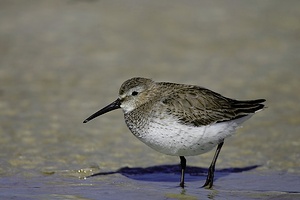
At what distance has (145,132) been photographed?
27.2 ft

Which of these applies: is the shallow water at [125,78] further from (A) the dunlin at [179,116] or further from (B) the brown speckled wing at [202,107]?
(B) the brown speckled wing at [202,107]

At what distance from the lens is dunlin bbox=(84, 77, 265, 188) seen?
8.25 metres

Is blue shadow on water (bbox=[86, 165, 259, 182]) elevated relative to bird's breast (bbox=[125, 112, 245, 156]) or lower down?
lower down

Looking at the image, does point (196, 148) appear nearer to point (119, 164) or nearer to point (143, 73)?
point (119, 164)

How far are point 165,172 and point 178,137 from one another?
1.45 m

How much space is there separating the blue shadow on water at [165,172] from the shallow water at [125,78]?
3 centimetres

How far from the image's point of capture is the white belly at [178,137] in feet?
26.9

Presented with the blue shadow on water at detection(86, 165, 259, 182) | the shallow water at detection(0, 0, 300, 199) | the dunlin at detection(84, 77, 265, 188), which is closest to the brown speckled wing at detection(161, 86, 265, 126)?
the dunlin at detection(84, 77, 265, 188)

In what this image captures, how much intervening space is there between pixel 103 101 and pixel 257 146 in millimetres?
3073

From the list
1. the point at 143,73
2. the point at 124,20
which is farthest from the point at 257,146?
the point at 124,20

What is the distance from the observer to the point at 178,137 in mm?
8219

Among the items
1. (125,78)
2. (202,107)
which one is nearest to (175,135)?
(202,107)

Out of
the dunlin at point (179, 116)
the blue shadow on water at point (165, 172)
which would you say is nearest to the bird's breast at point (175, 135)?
the dunlin at point (179, 116)

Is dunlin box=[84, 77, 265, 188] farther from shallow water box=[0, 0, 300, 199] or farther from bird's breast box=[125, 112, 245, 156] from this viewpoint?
shallow water box=[0, 0, 300, 199]
